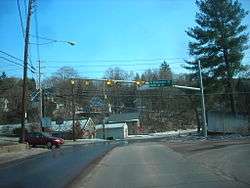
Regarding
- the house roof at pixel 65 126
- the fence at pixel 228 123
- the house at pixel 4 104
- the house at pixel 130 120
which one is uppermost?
the house at pixel 4 104

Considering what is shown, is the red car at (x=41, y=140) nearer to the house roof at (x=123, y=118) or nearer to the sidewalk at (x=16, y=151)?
the sidewalk at (x=16, y=151)

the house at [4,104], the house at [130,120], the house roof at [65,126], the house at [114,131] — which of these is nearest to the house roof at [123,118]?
the house at [130,120]

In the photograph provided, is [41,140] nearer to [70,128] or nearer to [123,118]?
[70,128]

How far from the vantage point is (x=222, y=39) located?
214 feet

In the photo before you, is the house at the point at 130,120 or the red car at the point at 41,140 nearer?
the red car at the point at 41,140

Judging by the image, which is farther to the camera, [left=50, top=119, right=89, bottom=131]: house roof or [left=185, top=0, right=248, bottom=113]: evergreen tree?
[left=50, top=119, right=89, bottom=131]: house roof

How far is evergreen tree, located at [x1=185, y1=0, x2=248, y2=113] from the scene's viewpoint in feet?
214

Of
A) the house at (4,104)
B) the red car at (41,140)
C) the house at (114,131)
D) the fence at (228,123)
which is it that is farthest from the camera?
the house at (4,104)

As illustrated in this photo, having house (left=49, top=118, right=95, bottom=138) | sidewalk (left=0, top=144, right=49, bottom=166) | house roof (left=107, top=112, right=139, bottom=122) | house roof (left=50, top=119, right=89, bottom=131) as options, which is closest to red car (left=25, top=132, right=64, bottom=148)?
sidewalk (left=0, top=144, right=49, bottom=166)

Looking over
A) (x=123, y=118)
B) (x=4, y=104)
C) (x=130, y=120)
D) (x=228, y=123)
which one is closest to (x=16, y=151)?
(x=228, y=123)

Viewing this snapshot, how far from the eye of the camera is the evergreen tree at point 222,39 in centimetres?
6512

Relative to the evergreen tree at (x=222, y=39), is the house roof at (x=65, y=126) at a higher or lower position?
lower

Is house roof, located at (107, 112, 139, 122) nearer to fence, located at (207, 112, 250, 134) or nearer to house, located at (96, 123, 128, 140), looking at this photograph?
house, located at (96, 123, 128, 140)

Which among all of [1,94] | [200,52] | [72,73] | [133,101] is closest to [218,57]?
[200,52]
